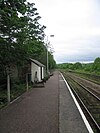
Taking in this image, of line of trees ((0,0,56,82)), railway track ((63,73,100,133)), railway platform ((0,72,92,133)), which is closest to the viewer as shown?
railway platform ((0,72,92,133))

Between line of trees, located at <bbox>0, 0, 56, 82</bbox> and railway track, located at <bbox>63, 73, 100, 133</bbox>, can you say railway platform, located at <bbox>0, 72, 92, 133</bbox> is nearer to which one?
railway track, located at <bbox>63, 73, 100, 133</bbox>

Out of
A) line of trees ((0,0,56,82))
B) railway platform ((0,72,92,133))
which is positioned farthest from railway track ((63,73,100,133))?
line of trees ((0,0,56,82))

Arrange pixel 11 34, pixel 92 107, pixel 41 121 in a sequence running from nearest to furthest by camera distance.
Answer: pixel 41 121 < pixel 11 34 < pixel 92 107

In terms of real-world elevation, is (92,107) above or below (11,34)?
below

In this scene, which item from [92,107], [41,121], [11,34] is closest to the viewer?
[41,121]

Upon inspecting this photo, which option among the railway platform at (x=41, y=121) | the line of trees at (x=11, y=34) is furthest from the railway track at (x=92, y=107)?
the line of trees at (x=11, y=34)

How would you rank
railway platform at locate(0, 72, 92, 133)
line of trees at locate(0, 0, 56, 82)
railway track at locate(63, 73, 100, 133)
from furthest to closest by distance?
line of trees at locate(0, 0, 56, 82) < railway track at locate(63, 73, 100, 133) < railway platform at locate(0, 72, 92, 133)

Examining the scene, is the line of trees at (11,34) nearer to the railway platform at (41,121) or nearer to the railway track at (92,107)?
the railway platform at (41,121)

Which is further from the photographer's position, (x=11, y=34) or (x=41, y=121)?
(x=11, y=34)

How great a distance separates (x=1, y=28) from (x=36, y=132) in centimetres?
620

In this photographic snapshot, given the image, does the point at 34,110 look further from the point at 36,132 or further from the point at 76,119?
the point at 36,132

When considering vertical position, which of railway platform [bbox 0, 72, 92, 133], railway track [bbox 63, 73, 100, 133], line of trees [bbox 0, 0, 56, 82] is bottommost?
railway track [bbox 63, 73, 100, 133]

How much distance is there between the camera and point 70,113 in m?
11.8

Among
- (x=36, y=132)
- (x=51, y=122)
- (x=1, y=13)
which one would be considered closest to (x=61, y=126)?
(x=51, y=122)
